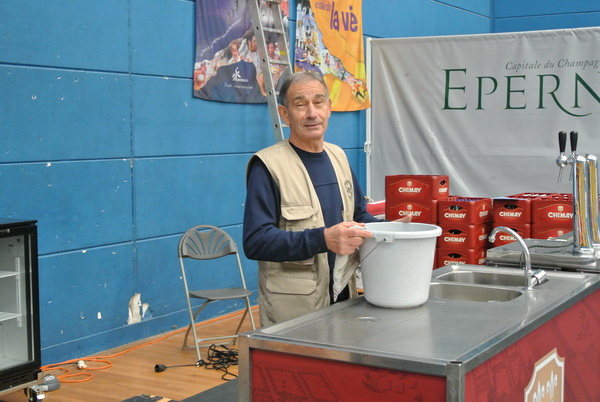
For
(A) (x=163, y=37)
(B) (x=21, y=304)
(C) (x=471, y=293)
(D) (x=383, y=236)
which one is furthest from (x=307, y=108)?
(A) (x=163, y=37)

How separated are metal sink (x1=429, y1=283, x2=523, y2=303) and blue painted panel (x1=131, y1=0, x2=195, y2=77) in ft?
9.57

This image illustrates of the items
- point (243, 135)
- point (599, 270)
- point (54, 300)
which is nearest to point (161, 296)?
point (54, 300)

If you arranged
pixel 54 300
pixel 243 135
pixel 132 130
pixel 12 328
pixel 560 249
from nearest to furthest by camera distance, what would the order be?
1. pixel 560 249
2. pixel 12 328
3. pixel 54 300
4. pixel 132 130
5. pixel 243 135

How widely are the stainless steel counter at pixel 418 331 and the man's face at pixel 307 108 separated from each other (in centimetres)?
60

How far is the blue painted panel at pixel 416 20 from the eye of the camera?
7.50m

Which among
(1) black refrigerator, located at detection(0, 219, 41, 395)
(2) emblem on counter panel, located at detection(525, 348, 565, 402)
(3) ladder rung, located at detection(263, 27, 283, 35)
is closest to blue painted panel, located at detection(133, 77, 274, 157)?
(3) ladder rung, located at detection(263, 27, 283, 35)

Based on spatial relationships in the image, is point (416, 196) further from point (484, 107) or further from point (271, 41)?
point (271, 41)

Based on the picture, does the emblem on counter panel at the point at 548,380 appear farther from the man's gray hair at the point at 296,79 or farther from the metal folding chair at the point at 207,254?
the metal folding chair at the point at 207,254

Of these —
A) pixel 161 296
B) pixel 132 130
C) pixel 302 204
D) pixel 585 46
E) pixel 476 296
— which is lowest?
pixel 161 296

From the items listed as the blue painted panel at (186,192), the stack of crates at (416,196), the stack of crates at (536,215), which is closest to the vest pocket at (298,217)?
the blue painted panel at (186,192)

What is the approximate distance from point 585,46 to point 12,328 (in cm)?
463

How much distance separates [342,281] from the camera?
2.37 m

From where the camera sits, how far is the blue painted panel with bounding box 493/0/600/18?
982 centimetres

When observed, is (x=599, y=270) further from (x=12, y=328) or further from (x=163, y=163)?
(x=163, y=163)
